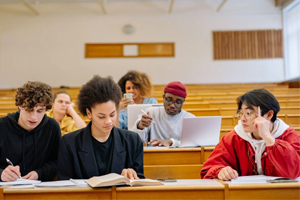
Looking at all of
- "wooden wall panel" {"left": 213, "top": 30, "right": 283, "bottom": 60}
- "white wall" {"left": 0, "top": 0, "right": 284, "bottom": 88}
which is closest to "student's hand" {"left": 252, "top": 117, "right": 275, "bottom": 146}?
"white wall" {"left": 0, "top": 0, "right": 284, "bottom": 88}

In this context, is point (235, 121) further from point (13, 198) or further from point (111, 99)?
point (13, 198)

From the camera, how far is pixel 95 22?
25.1ft

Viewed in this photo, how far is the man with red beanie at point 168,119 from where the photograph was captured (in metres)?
2.27

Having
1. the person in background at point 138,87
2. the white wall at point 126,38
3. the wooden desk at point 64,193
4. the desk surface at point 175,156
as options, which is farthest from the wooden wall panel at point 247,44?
the wooden desk at point 64,193

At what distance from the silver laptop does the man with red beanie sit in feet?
0.73

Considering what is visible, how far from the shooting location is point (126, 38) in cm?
765

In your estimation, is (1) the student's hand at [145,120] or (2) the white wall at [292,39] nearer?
(1) the student's hand at [145,120]

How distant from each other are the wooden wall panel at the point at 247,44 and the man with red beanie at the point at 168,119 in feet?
18.0

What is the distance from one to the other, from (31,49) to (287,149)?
735cm

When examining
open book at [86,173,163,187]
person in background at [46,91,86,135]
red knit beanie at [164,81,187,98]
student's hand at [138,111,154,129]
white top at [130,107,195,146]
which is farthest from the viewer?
person in background at [46,91,86,135]

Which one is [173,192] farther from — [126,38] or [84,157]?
[126,38]

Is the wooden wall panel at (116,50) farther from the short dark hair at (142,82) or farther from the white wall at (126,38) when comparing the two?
the short dark hair at (142,82)

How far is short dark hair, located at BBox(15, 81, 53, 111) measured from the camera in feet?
4.85

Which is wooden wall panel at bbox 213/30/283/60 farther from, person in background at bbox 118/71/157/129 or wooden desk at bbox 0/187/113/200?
wooden desk at bbox 0/187/113/200
